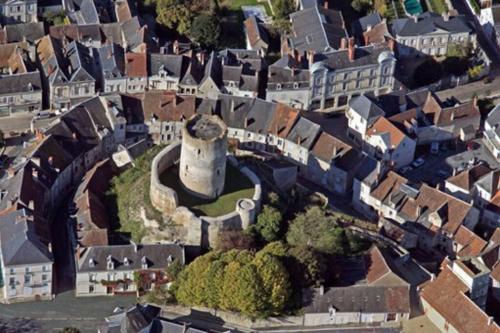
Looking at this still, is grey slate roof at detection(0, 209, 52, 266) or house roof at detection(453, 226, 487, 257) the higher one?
grey slate roof at detection(0, 209, 52, 266)

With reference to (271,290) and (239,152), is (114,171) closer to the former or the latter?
(239,152)

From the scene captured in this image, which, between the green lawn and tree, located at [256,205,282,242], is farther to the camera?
the green lawn

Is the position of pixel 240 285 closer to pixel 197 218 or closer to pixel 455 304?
pixel 197 218

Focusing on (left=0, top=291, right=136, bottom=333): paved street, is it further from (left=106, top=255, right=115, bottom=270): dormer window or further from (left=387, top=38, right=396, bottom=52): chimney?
(left=387, top=38, right=396, bottom=52): chimney

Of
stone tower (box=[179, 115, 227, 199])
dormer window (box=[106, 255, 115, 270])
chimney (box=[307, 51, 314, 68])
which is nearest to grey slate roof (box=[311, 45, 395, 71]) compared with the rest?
chimney (box=[307, 51, 314, 68])

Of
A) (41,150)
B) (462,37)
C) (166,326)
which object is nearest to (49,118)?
(41,150)

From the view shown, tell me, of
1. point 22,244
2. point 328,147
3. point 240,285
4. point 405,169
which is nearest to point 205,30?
point 328,147

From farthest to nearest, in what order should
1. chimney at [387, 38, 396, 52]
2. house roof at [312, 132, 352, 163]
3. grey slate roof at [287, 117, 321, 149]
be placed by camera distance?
chimney at [387, 38, 396, 52] < grey slate roof at [287, 117, 321, 149] < house roof at [312, 132, 352, 163]
